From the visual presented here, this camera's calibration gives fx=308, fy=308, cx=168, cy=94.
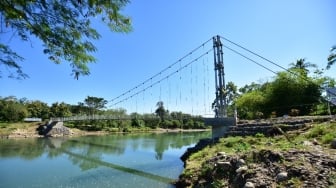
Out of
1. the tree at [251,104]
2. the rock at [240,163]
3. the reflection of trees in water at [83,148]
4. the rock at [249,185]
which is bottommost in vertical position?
the reflection of trees in water at [83,148]

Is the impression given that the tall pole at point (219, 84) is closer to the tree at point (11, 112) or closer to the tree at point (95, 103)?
the tree at point (11, 112)

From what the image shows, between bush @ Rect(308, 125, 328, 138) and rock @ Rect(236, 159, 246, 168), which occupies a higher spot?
bush @ Rect(308, 125, 328, 138)

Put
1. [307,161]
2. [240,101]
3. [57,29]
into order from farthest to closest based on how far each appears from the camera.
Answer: [240,101] → [307,161] → [57,29]

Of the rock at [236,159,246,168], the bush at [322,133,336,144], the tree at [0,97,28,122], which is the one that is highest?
the tree at [0,97,28,122]

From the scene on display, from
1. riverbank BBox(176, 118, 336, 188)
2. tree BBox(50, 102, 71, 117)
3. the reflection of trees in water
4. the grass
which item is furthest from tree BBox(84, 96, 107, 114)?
riverbank BBox(176, 118, 336, 188)

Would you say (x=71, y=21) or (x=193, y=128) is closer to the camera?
(x=71, y=21)

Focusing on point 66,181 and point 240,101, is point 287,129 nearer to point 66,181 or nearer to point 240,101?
point 66,181

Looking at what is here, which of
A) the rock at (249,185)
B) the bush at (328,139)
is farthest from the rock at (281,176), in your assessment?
the bush at (328,139)

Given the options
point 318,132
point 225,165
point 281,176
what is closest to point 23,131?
point 225,165

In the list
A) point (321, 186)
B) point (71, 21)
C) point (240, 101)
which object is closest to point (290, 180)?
point (321, 186)

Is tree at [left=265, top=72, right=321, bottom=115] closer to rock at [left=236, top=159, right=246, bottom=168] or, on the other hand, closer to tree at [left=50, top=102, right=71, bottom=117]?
rock at [left=236, top=159, right=246, bottom=168]

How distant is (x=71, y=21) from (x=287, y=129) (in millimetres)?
10501

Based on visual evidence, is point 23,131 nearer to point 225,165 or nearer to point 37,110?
point 37,110

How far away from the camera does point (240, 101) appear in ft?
90.9
